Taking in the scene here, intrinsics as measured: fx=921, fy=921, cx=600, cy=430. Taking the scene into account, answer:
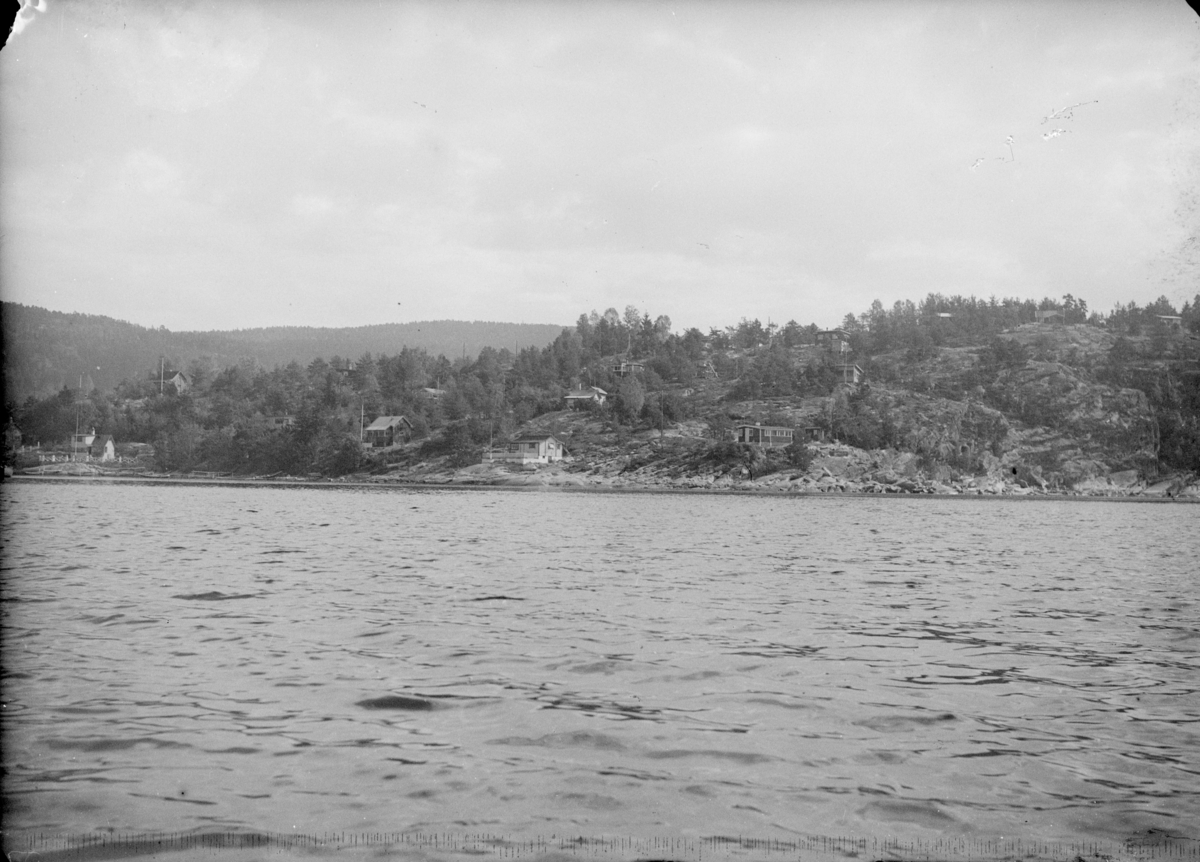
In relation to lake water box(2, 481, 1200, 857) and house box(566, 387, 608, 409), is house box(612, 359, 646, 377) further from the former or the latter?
lake water box(2, 481, 1200, 857)

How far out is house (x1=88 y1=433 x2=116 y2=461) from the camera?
128050mm

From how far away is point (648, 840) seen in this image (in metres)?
5.82

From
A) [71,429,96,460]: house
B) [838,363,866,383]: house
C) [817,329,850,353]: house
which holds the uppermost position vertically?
[817,329,850,353]: house

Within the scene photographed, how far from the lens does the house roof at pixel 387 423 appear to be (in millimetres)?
143925

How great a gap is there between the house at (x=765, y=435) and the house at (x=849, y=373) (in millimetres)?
24868

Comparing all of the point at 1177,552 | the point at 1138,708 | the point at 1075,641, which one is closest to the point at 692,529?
the point at 1177,552

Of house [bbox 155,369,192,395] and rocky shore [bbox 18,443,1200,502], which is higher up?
house [bbox 155,369,192,395]

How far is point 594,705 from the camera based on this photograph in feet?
29.9

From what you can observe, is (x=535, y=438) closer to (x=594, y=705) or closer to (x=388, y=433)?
(x=388, y=433)

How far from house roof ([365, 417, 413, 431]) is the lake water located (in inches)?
4907

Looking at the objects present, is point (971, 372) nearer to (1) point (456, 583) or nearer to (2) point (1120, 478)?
(2) point (1120, 478)

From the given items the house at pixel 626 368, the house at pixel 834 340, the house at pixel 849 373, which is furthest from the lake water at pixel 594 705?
the house at pixel 834 340

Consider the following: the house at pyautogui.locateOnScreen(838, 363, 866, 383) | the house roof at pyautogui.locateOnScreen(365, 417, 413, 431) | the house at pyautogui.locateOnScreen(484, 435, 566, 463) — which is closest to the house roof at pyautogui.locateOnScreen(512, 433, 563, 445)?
the house at pyautogui.locateOnScreen(484, 435, 566, 463)

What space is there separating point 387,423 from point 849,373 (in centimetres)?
7265
